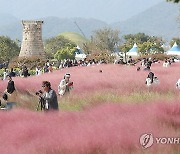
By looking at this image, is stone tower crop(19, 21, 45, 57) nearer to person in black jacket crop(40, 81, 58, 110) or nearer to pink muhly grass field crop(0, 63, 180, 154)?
person in black jacket crop(40, 81, 58, 110)

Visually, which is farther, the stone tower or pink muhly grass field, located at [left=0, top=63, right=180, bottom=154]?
the stone tower

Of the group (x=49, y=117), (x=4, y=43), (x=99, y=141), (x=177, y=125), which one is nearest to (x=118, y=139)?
(x=99, y=141)

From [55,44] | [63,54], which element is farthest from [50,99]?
[55,44]

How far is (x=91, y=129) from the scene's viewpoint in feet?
30.1

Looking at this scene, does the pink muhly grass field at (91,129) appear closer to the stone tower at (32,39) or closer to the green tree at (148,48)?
the stone tower at (32,39)

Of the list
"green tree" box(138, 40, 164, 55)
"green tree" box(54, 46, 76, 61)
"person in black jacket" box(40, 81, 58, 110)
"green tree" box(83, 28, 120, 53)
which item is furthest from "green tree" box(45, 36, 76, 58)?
"person in black jacket" box(40, 81, 58, 110)

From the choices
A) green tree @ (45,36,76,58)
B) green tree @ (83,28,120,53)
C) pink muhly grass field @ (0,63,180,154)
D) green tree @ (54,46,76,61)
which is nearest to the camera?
pink muhly grass field @ (0,63,180,154)

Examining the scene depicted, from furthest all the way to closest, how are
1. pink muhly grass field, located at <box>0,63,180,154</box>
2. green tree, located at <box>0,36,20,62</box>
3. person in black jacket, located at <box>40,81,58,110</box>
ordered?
green tree, located at <box>0,36,20,62</box>
person in black jacket, located at <box>40,81,58,110</box>
pink muhly grass field, located at <box>0,63,180,154</box>

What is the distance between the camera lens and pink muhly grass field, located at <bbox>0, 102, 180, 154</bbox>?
8289 mm

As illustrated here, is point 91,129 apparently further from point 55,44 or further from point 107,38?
point 55,44

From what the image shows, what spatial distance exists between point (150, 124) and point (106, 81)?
14716 millimetres

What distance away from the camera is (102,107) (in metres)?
12.3

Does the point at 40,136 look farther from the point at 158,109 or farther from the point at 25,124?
the point at 158,109

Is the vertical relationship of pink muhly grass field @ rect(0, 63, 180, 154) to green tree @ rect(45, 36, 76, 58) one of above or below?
below
